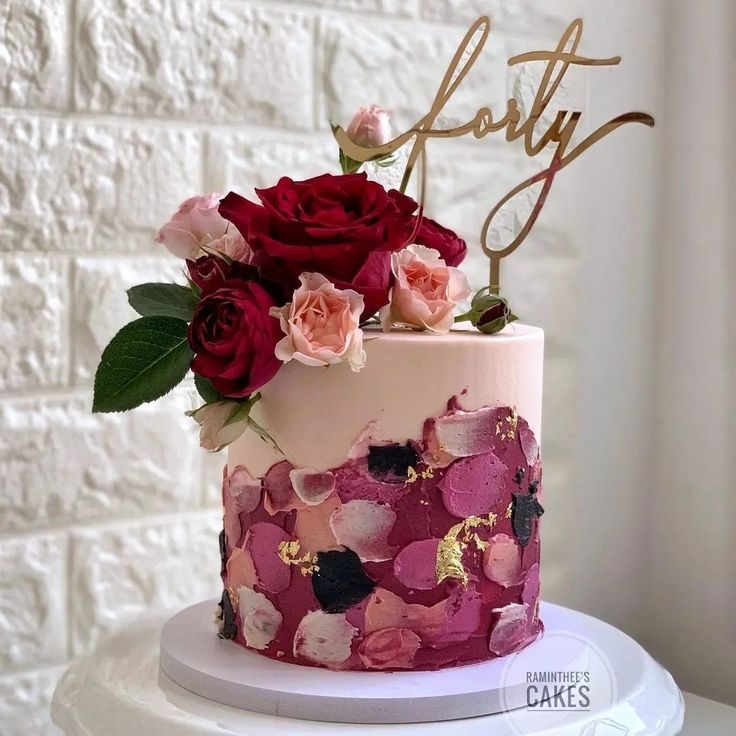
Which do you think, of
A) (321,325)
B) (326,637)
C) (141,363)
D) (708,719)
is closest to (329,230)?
(321,325)

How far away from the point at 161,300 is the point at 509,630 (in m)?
0.34

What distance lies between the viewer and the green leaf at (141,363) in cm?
73

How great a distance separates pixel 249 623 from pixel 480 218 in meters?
0.73

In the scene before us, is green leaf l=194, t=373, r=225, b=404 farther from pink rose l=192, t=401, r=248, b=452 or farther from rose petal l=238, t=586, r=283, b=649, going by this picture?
rose petal l=238, t=586, r=283, b=649

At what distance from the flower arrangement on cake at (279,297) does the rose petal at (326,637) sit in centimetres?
13

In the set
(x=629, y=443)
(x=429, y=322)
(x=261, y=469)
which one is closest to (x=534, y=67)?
(x=429, y=322)

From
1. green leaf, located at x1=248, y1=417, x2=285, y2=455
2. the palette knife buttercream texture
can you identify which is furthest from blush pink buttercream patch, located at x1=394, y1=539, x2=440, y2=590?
green leaf, located at x1=248, y1=417, x2=285, y2=455

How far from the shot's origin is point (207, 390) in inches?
28.7

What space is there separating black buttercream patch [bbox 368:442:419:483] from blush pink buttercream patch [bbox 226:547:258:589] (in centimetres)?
12

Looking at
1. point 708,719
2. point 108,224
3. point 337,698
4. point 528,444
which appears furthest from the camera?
point 708,719

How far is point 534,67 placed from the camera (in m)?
0.83

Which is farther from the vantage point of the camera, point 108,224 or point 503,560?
point 108,224

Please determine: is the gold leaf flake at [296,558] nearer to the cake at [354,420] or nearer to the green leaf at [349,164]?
the cake at [354,420]

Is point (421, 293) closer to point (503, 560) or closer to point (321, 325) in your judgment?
point (321, 325)
